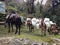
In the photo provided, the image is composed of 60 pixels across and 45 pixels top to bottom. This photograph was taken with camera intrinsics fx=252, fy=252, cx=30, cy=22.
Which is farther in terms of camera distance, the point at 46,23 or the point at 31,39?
the point at 46,23

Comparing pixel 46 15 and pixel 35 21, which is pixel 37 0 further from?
pixel 35 21

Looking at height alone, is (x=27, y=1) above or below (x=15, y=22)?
above

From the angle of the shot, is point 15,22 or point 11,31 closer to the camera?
point 15,22

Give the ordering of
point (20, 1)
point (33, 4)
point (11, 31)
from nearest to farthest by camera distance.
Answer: point (11, 31)
point (33, 4)
point (20, 1)

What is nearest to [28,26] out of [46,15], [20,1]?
[46,15]

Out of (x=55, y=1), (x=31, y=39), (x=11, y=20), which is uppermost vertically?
(x=55, y=1)

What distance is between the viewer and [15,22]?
16391 millimetres

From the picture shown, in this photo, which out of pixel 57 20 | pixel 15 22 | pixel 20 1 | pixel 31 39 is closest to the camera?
pixel 31 39

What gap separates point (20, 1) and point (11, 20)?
14.9 metres

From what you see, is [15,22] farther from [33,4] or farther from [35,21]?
[33,4]

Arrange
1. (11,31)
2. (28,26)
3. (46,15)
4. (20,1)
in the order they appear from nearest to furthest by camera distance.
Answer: (11,31) < (28,26) < (46,15) < (20,1)

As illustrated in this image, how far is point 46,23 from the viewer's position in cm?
1712

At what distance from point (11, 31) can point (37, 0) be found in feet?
38.7

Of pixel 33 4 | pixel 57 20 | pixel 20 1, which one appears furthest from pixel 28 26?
pixel 20 1
